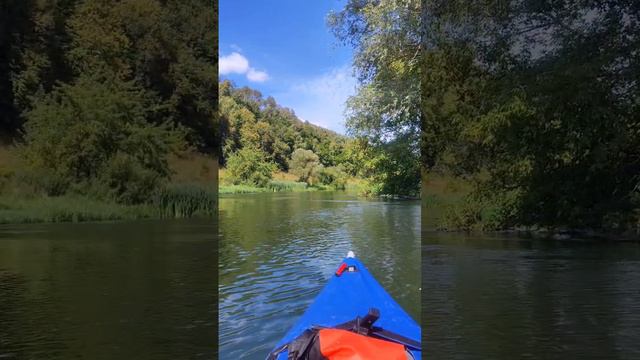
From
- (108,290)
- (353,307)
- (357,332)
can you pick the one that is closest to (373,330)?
(357,332)

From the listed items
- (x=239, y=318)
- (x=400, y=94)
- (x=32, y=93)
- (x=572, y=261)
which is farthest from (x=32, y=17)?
(x=572, y=261)

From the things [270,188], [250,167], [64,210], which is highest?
[250,167]

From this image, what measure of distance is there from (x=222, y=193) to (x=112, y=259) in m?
3.94

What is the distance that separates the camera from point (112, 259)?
6.38 m

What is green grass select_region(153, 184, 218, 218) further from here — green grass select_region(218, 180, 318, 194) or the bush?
the bush

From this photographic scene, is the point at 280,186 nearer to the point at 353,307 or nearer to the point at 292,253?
the point at 292,253

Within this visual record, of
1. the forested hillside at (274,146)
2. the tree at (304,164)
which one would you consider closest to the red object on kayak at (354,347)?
the forested hillside at (274,146)

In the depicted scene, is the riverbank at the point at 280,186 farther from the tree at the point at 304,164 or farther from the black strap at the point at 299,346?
the black strap at the point at 299,346

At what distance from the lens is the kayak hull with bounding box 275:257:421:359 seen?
238cm

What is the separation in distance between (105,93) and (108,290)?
522cm

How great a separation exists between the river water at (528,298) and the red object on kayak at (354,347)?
3.94 ft

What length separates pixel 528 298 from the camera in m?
4.72

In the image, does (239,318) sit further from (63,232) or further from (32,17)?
(32,17)

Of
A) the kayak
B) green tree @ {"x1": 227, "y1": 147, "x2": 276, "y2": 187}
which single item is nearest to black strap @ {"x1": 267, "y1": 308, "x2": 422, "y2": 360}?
the kayak
